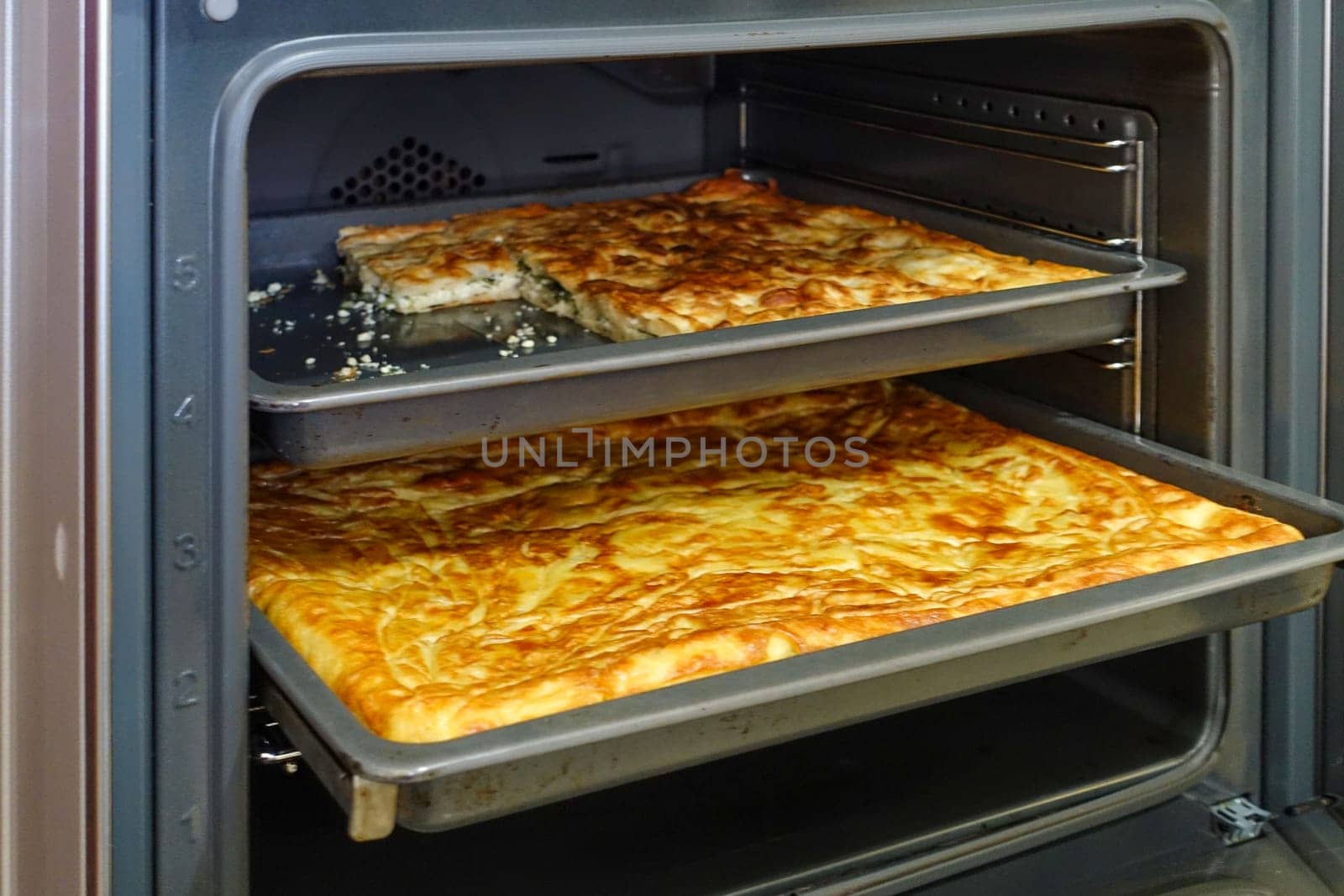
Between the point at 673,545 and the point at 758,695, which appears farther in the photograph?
the point at 673,545

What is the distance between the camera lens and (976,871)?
5.19 feet

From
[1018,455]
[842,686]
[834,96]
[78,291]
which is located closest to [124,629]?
[78,291]

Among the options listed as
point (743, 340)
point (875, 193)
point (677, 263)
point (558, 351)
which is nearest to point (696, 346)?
point (743, 340)

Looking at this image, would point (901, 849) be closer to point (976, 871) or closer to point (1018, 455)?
point (976, 871)

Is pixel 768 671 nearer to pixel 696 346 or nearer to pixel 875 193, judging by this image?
pixel 696 346

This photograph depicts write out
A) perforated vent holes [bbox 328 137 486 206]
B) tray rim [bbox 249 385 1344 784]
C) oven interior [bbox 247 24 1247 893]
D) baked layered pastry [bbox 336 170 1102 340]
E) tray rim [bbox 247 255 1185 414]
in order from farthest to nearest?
perforated vent holes [bbox 328 137 486 206] < baked layered pastry [bbox 336 170 1102 340] < oven interior [bbox 247 24 1247 893] < tray rim [bbox 247 255 1185 414] < tray rim [bbox 249 385 1344 784]

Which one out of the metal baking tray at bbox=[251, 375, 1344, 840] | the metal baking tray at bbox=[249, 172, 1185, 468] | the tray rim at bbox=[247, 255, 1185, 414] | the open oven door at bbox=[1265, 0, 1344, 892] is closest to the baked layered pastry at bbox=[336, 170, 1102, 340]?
the metal baking tray at bbox=[249, 172, 1185, 468]

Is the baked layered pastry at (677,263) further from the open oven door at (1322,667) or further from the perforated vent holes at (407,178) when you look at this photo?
the open oven door at (1322,667)

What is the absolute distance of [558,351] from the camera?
150cm

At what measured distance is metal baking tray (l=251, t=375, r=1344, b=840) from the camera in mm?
1074

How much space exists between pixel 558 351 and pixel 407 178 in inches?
25.0

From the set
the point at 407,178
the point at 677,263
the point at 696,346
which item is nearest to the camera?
the point at 696,346

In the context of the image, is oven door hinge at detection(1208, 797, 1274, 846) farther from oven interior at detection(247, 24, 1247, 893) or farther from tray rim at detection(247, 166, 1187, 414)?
tray rim at detection(247, 166, 1187, 414)

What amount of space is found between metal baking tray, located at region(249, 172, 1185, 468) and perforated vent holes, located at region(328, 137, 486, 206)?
4 cm
